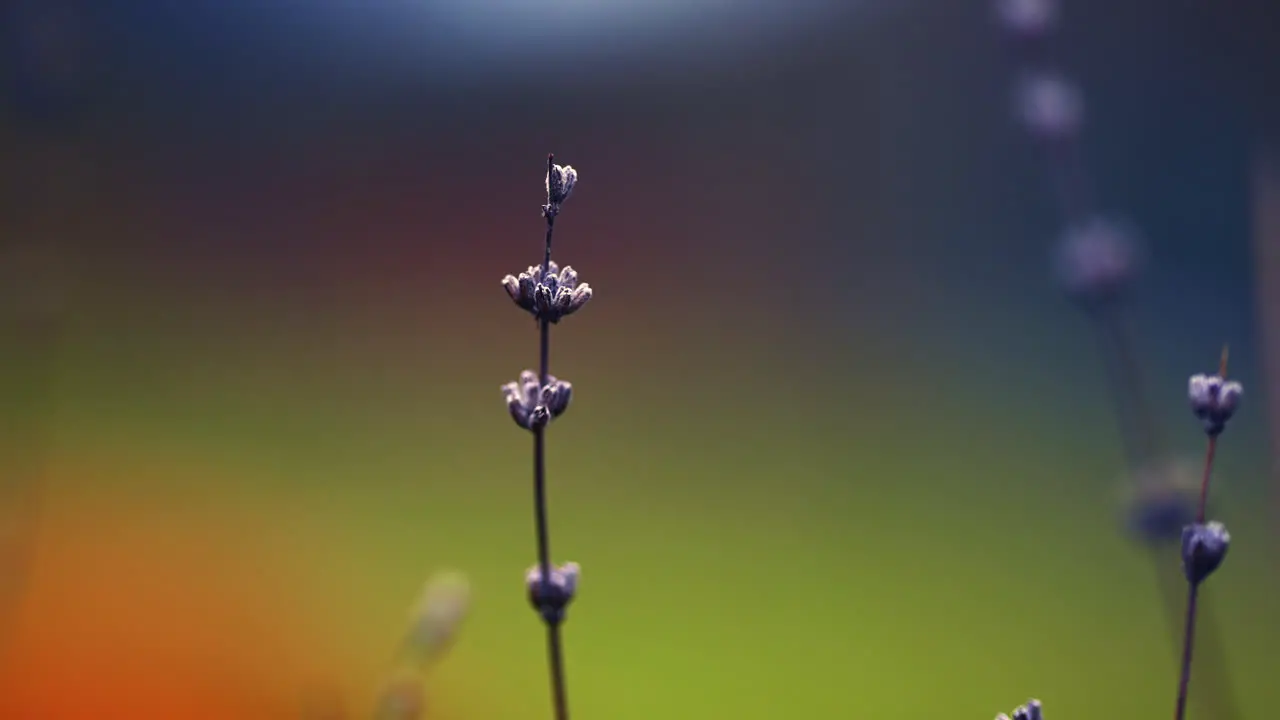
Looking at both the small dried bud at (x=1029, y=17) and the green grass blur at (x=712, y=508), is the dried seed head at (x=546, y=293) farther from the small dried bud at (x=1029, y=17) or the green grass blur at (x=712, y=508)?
the green grass blur at (x=712, y=508)

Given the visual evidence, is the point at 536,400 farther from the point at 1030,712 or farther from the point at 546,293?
the point at 1030,712

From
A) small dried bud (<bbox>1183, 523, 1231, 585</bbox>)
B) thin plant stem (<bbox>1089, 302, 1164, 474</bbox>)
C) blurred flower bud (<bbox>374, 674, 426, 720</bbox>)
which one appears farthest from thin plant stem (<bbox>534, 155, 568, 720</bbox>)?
thin plant stem (<bbox>1089, 302, 1164, 474</bbox>)

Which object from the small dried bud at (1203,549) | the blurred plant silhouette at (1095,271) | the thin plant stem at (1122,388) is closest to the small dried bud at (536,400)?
the small dried bud at (1203,549)

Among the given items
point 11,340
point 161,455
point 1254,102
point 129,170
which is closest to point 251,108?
point 129,170

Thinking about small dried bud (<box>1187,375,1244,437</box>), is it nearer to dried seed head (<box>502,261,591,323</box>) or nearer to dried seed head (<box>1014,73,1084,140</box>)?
dried seed head (<box>502,261,591,323</box>)

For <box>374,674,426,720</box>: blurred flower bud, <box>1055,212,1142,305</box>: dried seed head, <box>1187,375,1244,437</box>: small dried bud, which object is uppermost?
<box>1055,212,1142,305</box>: dried seed head
